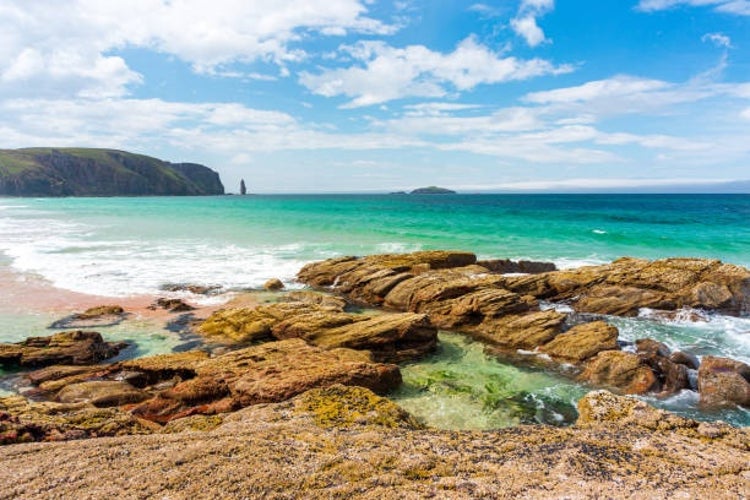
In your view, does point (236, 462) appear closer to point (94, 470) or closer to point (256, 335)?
point (94, 470)

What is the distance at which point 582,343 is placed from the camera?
15.6 meters

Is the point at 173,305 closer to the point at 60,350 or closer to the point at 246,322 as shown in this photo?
the point at 246,322

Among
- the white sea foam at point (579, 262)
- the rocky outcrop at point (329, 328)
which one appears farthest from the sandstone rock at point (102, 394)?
the white sea foam at point (579, 262)

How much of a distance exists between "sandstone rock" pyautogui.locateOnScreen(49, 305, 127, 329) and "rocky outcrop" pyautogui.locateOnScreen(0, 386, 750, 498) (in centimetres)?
1494

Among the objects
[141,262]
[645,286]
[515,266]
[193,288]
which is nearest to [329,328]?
[193,288]

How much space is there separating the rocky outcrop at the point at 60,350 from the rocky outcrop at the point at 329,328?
3.73 m

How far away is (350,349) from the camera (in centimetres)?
1488

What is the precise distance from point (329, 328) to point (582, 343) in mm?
9747

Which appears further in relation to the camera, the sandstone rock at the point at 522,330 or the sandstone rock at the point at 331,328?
the sandstone rock at the point at 522,330

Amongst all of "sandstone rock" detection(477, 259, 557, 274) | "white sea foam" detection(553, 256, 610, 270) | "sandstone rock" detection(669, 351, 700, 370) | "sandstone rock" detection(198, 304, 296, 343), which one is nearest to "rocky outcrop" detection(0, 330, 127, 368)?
"sandstone rock" detection(198, 304, 296, 343)

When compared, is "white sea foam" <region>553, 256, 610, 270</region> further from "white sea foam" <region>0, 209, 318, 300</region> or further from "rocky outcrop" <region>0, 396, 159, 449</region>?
"rocky outcrop" <region>0, 396, 159, 449</region>

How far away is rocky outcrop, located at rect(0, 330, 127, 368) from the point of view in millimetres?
14148

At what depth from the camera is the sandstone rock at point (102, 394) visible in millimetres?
11070

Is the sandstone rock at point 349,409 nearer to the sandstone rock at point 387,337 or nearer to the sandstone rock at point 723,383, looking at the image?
the sandstone rock at point 387,337
